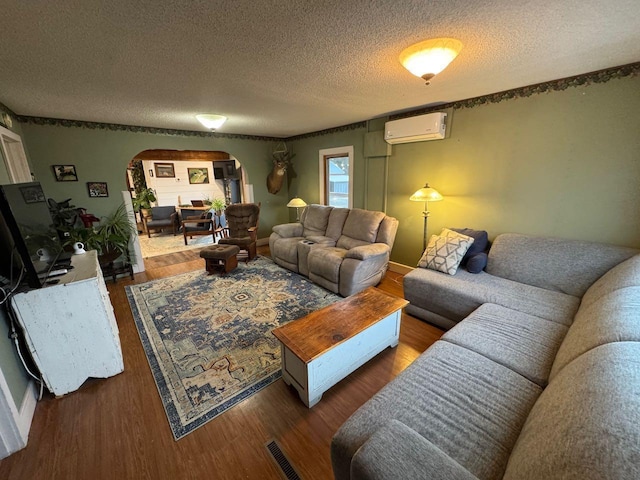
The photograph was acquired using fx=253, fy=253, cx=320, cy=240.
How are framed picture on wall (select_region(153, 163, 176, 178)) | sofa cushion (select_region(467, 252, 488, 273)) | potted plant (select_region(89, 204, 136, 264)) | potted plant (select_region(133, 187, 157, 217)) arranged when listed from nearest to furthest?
sofa cushion (select_region(467, 252, 488, 273)), potted plant (select_region(89, 204, 136, 264)), potted plant (select_region(133, 187, 157, 217)), framed picture on wall (select_region(153, 163, 176, 178))

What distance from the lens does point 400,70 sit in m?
2.01

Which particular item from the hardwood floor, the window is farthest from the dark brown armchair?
the hardwood floor

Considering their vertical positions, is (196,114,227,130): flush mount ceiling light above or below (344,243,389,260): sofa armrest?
above

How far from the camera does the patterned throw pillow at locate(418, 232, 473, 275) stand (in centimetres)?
262

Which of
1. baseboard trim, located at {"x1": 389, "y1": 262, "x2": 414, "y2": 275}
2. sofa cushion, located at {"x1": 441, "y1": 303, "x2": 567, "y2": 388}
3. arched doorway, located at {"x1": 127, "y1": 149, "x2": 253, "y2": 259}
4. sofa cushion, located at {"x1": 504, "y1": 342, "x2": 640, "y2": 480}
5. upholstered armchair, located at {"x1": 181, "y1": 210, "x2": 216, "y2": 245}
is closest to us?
sofa cushion, located at {"x1": 504, "y1": 342, "x2": 640, "y2": 480}

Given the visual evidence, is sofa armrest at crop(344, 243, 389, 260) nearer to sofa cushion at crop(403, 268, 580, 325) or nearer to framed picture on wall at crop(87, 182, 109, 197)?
sofa cushion at crop(403, 268, 580, 325)

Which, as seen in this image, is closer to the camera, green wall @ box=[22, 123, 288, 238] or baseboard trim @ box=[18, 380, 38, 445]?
baseboard trim @ box=[18, 380, 38, 445]

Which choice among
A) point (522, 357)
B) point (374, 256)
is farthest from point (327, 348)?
point (374, 256)

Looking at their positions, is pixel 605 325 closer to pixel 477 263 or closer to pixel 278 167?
pixel 477 263

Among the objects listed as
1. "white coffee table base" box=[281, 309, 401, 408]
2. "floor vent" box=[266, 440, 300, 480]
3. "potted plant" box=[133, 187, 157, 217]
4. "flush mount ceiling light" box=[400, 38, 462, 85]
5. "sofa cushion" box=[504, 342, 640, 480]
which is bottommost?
"floor vent" box=[266, 440, 300, 480]

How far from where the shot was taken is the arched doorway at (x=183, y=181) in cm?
656

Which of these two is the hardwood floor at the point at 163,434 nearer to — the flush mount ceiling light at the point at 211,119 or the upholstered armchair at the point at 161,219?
the flush mount ceiling light at the point at 211,119

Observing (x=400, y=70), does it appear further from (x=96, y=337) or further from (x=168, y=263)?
(x=168, y=263)

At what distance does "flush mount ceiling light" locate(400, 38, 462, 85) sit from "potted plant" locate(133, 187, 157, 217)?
7740 mm
